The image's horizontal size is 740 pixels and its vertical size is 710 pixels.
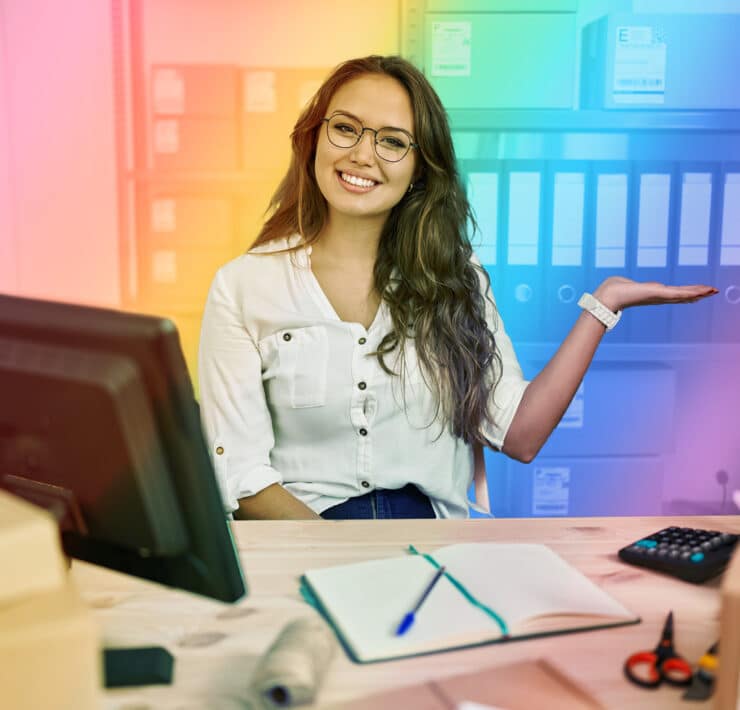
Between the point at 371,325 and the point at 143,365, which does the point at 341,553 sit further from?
the point at 371,325

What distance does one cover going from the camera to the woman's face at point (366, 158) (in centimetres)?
166

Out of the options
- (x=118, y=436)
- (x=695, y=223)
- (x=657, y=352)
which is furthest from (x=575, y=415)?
(x=118, y=436)

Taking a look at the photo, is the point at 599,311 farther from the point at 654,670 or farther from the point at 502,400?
the point at 654,670

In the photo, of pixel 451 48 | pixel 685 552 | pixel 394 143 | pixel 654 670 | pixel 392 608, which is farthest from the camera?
pixel 451 48

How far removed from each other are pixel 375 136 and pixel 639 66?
104 centimetres

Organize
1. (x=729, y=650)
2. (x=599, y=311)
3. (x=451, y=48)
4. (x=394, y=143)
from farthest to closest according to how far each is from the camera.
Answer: (x=451, y=48)
(x=394, y=143)
(x=599, y=311)
(x=729, y=650)

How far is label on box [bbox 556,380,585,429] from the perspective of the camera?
2.45 metres

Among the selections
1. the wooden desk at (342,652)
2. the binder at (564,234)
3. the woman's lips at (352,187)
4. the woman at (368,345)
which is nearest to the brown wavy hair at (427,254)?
the woman at (368,345)

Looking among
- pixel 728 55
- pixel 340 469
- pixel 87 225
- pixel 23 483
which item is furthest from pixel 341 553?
pixel 728 55

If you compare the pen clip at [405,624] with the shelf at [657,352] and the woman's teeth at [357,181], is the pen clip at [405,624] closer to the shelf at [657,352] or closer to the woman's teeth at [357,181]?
the woman's teeth at [357,181]

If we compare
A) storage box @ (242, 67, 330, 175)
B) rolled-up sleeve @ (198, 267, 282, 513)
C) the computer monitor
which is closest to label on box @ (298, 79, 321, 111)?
storage box @ (242, 67, 330, 175)

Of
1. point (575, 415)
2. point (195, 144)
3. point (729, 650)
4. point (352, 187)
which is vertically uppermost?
point (195, 144)

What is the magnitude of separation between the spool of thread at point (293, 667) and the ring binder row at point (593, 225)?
1695mm

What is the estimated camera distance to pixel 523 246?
7.75ft
